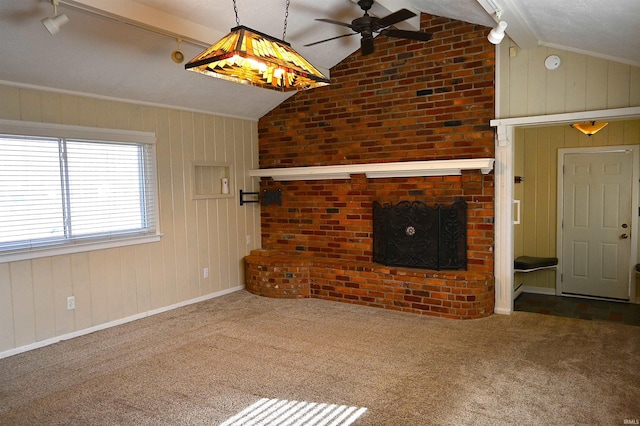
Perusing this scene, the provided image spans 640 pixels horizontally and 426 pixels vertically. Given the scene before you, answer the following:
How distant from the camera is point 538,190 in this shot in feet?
19.6

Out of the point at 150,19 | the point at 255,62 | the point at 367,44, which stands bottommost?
the point at 255,62

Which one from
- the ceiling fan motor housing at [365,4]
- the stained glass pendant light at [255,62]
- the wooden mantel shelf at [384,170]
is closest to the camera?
the stained glass pendant light at [255,62]

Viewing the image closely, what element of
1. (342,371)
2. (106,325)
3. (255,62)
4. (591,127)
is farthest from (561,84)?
(106,325)

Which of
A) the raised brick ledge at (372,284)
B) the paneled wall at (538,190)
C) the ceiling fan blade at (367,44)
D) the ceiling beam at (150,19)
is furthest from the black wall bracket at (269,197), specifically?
the paneled wall at (538,190)

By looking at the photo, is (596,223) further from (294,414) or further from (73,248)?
(73,248)

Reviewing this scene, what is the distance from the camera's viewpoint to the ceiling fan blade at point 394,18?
3.29m

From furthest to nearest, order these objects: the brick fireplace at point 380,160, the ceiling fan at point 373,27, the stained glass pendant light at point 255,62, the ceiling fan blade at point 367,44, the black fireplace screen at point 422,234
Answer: the black fireplace screen at point 422,234 → the brick fireplace at point 380,160 → the ceiling fan blade at point 367,44 → the ceiling fan at point 373,27 → the stained glass pendant light at point 255,62

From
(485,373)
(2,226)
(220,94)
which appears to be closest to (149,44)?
(220,94)

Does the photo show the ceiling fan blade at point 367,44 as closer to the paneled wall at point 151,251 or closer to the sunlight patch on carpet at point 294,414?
the paneled wall at point 151,251

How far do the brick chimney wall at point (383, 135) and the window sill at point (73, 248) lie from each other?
Result: 1810 millimetres

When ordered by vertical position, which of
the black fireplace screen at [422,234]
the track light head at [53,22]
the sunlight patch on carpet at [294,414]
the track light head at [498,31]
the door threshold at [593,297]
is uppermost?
the track light head at [498,31]

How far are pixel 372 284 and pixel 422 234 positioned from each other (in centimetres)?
75

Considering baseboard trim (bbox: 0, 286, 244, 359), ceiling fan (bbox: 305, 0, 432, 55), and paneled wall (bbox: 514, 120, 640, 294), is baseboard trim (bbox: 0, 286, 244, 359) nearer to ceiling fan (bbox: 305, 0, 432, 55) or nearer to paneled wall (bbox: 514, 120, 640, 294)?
ceiling fan (bbox: 305, 0, 432, 55)

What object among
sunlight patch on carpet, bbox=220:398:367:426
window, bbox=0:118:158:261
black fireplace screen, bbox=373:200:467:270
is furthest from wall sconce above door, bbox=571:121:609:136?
window, bbox=0:118:158:261
